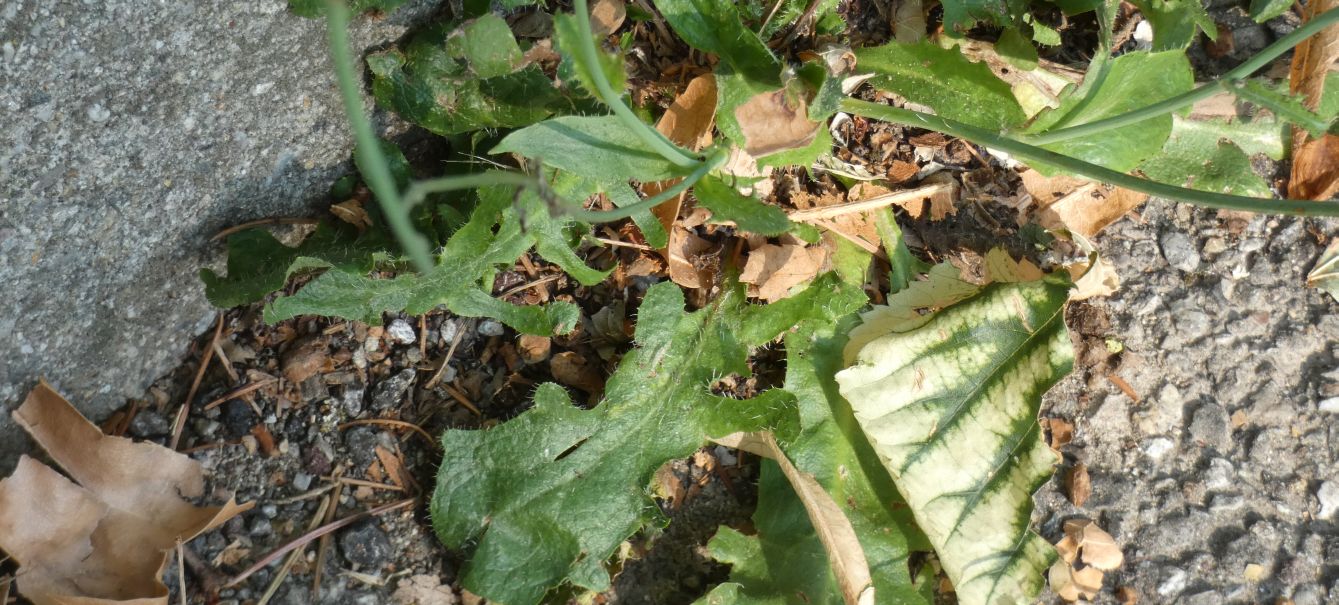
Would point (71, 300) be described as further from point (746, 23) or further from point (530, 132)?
point (746, 23)

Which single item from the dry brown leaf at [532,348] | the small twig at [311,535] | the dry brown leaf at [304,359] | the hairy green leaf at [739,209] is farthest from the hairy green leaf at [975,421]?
the dry brown leaf at [304,359]

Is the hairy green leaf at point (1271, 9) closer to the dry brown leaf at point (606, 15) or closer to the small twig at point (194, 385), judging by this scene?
the dry brown leaf at point (606, 15)

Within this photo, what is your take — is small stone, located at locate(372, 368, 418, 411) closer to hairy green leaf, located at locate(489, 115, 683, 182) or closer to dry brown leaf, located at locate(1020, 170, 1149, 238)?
hairy green leaf, located at locate(489, 115, 683, 182)

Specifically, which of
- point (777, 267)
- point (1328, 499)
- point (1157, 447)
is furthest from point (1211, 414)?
point (777, 267)

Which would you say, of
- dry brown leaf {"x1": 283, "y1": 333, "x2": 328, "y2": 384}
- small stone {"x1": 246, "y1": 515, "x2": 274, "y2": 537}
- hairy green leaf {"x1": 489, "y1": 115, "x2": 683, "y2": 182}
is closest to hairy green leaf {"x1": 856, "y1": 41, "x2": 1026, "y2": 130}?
hairy green leaf {"x1": 489, "y1": 115, "x2": 683, "y2": 182}

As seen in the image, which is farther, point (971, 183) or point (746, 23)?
point (971, 183)

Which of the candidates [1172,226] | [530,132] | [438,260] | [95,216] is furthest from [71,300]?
[1172,226]
